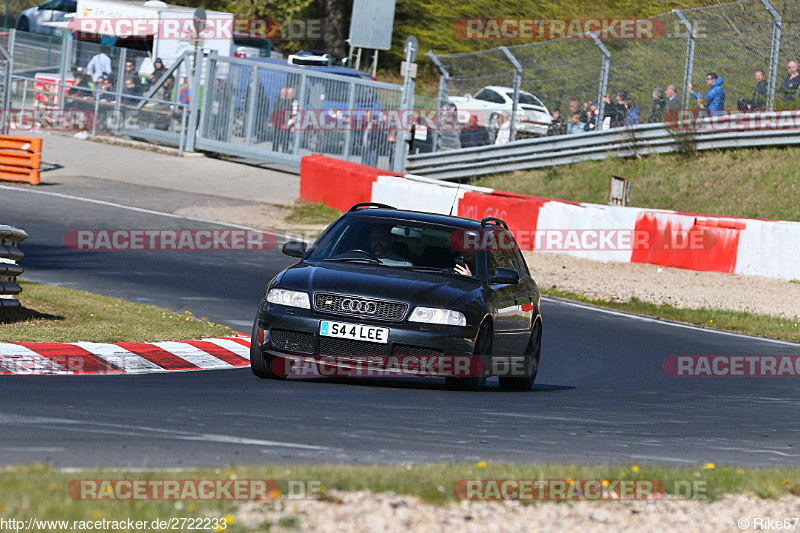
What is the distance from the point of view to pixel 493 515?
16.1 ft

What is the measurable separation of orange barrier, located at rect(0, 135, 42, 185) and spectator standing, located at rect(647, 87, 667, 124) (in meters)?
12.9

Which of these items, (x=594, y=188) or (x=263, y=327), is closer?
(x=263, y=327)

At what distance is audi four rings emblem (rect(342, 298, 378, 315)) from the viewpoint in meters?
8.88

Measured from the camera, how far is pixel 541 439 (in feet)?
24.1

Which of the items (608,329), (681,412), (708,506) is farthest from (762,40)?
(708,506)

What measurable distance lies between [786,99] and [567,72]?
4848mm

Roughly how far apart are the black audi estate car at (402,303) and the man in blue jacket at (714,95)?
570 inches

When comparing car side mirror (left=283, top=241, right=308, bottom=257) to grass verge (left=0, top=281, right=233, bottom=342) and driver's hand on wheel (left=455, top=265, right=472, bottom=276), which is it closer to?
driver's hand on wheel (left=455, top=265, right=472, bottom=276)

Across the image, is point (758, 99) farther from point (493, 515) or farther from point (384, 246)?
point (493, 515)

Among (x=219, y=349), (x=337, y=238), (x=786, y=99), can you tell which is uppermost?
(x=786, y=99)

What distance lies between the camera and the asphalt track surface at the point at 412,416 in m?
6.16

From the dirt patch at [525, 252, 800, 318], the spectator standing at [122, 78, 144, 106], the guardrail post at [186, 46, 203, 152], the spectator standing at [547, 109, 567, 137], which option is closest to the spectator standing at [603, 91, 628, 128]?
the spectator standing at [547, 109, 567, 137]

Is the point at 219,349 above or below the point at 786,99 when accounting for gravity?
below

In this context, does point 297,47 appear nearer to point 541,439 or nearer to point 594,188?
point 594,188
